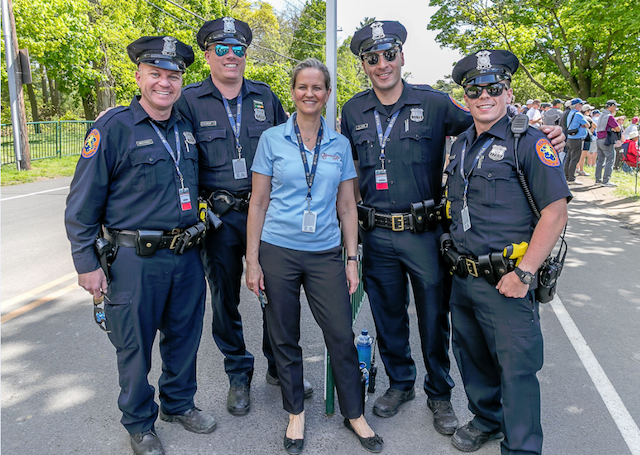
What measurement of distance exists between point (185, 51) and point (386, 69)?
4.10 ft

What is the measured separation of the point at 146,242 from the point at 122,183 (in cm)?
36

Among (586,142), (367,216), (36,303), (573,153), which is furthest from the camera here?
(586,142)

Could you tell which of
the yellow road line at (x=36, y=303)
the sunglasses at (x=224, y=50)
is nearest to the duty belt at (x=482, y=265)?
the sunglasses at (x=224, y=50)

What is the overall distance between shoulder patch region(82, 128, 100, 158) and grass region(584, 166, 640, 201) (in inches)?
475

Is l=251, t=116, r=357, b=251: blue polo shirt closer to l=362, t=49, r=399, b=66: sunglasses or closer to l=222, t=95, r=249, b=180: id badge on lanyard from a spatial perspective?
l=222, t=95, r=249, b=180: id badge on lanyard

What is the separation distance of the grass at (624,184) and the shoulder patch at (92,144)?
12.1m

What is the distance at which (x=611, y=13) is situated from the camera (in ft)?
52.9

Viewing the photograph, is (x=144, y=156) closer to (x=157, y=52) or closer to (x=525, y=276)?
(x=157, y=52)

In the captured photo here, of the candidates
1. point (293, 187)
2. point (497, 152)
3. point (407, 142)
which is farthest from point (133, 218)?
point (497, 152)

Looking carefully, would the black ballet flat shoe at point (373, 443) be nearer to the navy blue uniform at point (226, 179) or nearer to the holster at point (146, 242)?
the navy blue uniform at point (226, 179)

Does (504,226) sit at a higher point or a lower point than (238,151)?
lower

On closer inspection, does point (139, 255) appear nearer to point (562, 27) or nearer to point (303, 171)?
point (303, 171)

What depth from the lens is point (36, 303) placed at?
528 centimetres

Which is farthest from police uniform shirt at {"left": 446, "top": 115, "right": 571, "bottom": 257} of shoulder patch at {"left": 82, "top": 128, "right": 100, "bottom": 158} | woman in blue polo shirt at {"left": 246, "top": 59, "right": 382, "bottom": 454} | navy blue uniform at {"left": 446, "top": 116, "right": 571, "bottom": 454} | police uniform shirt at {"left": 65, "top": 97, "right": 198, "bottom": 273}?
shoulder patch at {"left": 82, "top": 128, "right": 100, "bottom": 158}
